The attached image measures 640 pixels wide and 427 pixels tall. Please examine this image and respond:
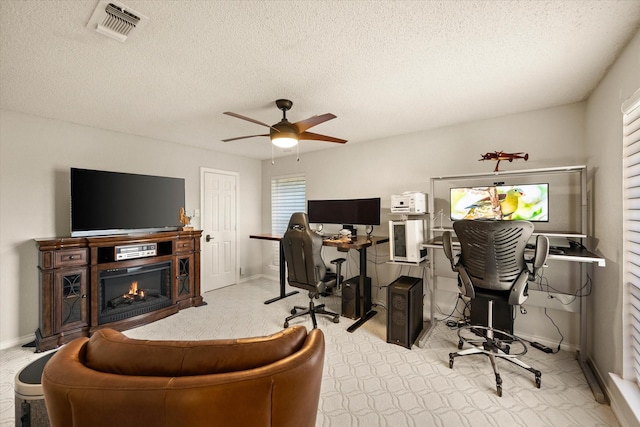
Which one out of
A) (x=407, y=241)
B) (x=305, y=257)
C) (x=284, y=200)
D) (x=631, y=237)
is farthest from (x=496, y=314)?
(x=284, y=200)

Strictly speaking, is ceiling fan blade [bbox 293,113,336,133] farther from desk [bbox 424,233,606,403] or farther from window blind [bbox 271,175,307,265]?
window blind [bbox 271,175,307,265]

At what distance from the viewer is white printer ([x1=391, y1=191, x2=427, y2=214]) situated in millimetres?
2992

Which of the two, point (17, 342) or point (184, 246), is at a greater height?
point (184, 246)

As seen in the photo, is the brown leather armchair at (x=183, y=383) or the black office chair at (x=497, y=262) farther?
the black office chair at (x=497, y=262)

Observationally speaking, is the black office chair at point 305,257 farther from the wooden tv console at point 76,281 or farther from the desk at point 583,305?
the wooden tv console at point 76,281

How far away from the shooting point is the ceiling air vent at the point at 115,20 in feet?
4.51

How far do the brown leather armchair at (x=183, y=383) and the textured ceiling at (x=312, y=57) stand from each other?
1610mm

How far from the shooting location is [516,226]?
197 cm

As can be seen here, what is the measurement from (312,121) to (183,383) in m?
2.09

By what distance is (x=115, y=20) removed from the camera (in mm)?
1470

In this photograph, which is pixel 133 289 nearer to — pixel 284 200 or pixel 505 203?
pixel 284 200

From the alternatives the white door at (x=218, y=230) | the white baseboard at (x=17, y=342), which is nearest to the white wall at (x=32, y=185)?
the white baseboard at (x=17, y=342)

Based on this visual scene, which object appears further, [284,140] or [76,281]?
[76,281]

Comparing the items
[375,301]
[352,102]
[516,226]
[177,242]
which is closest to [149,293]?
[177,242]
